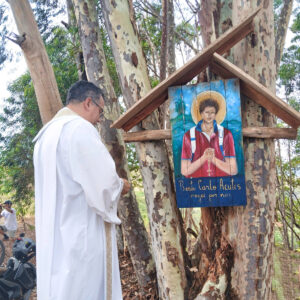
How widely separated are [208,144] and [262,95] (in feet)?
1.74

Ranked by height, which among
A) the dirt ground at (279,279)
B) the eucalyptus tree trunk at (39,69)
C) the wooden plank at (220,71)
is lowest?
the dirt ground at (279,279)

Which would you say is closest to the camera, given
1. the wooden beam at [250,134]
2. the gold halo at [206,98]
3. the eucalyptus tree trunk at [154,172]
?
the wooden beam at [250,134]

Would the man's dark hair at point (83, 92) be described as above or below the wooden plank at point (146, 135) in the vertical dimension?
above

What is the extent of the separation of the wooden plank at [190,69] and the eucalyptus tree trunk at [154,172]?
0.87 feet

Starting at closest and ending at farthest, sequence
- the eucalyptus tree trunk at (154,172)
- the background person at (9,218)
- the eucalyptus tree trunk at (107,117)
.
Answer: the eucalyptus tree trunk at (154,172), the eucalyptus tree trunk at (107,117), the background person at (9,218)

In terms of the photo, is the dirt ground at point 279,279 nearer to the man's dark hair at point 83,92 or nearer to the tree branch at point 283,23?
the man's dark hair at point 83,92

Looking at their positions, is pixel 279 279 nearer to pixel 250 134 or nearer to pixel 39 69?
pixel 250 134

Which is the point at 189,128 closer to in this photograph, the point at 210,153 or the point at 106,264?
the point at 210,153

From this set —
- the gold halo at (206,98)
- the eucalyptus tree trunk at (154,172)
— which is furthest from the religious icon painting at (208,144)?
the eucalyptus tree trunk at (154,172)

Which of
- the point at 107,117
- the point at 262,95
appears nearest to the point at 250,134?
the point at 262,95

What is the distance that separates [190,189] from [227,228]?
484 millimetres

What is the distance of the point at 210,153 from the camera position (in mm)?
2586

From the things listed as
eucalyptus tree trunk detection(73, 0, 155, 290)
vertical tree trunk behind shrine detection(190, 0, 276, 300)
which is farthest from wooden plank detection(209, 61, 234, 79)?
eucalyptus tree trunk detection(73, 0, 155, 290)

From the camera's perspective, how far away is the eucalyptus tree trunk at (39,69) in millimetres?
4977
